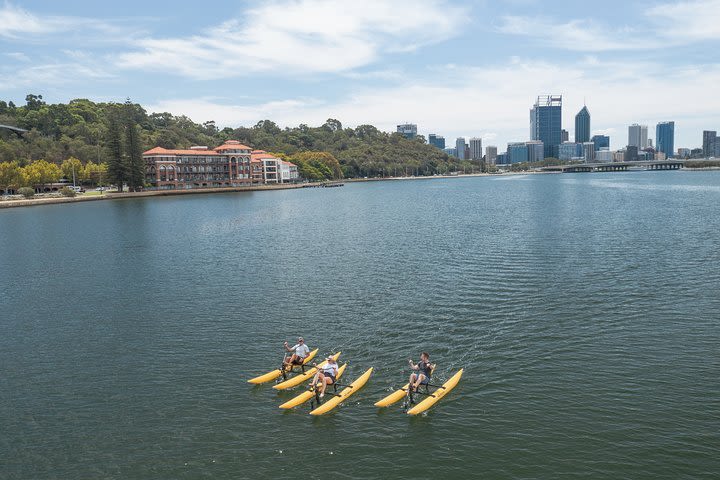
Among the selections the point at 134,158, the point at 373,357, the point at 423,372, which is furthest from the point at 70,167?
the point at 423,372

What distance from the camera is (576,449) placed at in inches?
833

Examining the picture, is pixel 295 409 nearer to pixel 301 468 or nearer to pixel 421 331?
pixel 301 468

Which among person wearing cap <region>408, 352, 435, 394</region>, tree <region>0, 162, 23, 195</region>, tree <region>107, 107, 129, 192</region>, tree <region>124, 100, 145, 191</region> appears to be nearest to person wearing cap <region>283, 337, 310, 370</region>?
person wearing cap <region>408, 352, 435, 394</region>

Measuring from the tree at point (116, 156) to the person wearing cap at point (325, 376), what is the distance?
18088 centimetres

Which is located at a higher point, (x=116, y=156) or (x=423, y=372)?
(x=116, y=156)

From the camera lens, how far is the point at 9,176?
541ft

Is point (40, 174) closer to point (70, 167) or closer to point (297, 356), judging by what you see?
point (70, 167)

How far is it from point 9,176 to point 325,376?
17793 centimetres

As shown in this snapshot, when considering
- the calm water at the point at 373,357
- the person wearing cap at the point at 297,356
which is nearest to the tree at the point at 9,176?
the calm water at the point at 373,357

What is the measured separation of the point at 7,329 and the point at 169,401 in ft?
66.3

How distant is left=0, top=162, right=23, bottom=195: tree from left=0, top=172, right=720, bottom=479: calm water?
117 metres

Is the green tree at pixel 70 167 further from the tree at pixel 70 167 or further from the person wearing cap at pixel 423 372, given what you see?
the person wearing cap at pixel 423 372

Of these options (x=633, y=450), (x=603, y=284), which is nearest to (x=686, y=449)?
(x=633, y=450)

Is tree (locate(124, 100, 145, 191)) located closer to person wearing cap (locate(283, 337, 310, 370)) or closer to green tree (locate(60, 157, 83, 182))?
green tree (locate(60, 157, 83, 182))
